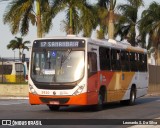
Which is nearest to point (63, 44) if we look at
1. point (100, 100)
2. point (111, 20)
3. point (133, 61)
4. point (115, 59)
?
point (100, 100)

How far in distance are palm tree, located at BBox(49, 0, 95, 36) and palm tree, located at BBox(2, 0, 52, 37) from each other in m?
1.08

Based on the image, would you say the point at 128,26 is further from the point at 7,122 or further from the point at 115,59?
the point at 7,122

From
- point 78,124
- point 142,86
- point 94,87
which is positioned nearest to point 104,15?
point 142,86

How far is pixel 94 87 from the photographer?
20.3m

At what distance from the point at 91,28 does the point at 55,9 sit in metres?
3.23

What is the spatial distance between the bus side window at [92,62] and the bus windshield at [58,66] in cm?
35

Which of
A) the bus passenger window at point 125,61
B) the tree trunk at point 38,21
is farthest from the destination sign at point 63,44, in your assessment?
the tree trunk at point 38,21

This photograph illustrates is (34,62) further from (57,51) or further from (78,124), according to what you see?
(78,124)

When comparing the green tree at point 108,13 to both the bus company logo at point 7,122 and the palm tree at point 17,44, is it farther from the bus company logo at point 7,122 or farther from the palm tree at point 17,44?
the palm tree at point 17,44

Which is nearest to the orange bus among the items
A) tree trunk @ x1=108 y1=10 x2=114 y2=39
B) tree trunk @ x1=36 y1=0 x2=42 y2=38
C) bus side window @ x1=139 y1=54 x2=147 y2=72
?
bus side window @ x1=139 y1=54 x2=147 y2=72

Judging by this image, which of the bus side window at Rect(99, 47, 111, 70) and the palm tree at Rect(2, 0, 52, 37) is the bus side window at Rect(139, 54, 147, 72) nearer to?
the bus side window at Rect(99, 47, 111, 70)

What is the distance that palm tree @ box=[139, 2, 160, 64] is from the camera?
2291 inches

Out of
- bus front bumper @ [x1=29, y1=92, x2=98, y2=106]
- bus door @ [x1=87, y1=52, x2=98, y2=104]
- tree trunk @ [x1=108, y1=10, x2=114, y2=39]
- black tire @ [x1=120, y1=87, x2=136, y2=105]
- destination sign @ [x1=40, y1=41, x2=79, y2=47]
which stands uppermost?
tree trunk @ [x1=108, y1=10, x2=114, y2=39]

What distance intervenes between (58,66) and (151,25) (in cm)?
3976
